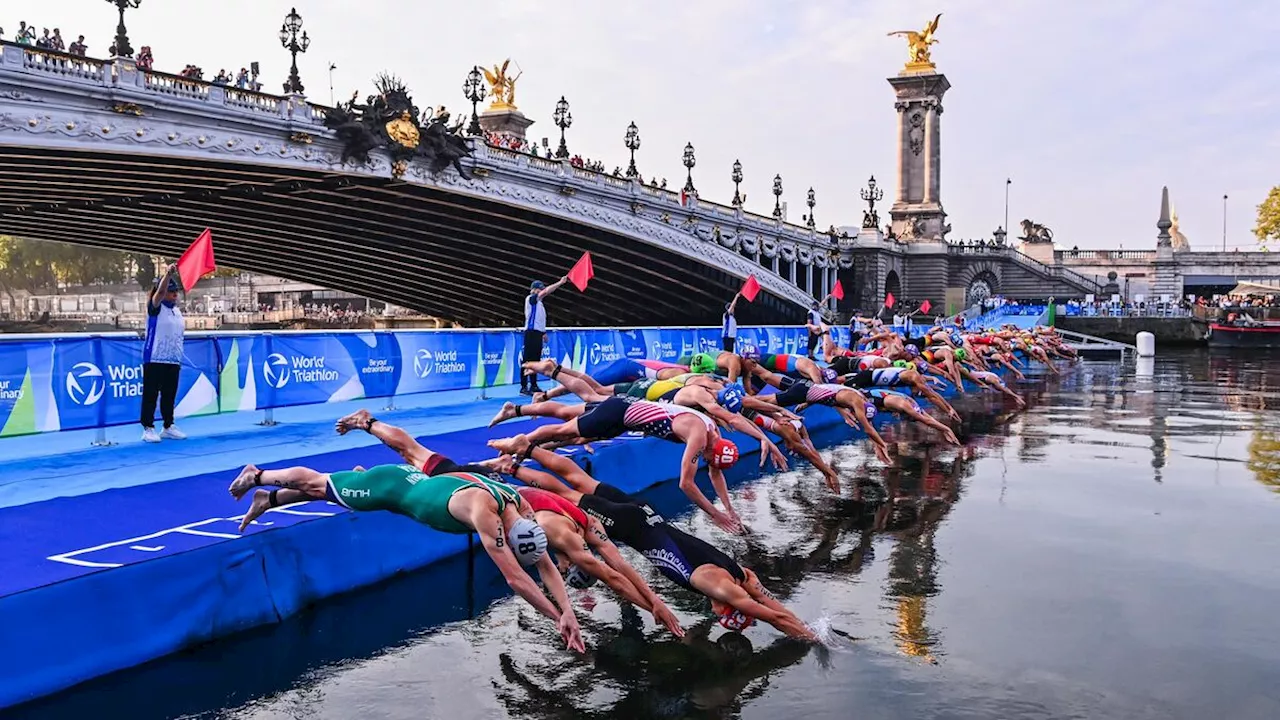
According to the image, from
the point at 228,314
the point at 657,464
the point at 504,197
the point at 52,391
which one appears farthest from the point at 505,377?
the point at 228,314

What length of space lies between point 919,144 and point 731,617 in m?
93.7

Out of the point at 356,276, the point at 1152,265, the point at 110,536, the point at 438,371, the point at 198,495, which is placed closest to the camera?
the point at 110,536

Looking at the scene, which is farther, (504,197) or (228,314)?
(228,314)

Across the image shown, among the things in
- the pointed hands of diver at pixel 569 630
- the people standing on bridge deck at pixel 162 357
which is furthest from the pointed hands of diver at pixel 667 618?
the people standing on bridge deck at pixel 162 357

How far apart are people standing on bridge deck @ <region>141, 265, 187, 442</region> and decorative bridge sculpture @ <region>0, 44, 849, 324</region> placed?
75.2 ft

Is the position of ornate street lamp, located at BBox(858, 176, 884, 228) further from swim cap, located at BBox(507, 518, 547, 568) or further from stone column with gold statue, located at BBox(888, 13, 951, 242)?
swim cap, located at BBox(507, 518, 547, 568)

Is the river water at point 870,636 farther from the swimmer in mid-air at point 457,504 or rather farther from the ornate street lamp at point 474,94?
the ornate street lamp at point 474,94

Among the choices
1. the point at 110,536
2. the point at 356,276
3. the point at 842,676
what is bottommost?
the point at 842,676

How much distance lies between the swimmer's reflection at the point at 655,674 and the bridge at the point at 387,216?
103 ft

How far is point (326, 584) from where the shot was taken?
9.24 metres

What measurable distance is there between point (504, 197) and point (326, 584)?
43.1 meters

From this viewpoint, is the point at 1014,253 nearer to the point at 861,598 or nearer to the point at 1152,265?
the point at 1152,265

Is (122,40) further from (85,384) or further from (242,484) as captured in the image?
(242,484)

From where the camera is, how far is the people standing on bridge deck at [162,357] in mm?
13578
